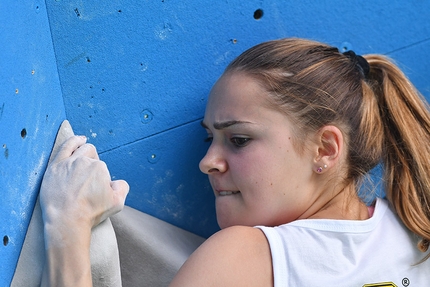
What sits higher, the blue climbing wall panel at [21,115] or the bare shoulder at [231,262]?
the blue climbing wall panel at [21,115]

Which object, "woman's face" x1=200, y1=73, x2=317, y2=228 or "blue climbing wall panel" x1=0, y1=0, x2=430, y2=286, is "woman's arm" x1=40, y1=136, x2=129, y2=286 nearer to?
"blue climbing wall panel" x1=0, y1=0, x2=430, y2=286

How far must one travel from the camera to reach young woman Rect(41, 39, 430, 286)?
47.8 inches

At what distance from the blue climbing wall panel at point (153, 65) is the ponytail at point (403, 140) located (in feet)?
0.63

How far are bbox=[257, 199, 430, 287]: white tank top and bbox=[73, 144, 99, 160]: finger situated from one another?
47 centimetres

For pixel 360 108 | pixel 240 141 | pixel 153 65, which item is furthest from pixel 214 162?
pixel 360 108

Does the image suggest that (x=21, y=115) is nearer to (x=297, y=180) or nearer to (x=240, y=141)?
(x=240, y=141)

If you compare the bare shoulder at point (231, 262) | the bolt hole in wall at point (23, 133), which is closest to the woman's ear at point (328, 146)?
the bare shoulder at point (231, 262)

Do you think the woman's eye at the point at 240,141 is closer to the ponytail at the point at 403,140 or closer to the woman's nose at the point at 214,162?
the woman's nose at the point at 214,162

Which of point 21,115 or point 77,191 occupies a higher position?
point 21,115

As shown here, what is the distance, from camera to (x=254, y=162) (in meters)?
1.37

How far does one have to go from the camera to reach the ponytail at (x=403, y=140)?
1486 mm

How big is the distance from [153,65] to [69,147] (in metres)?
0.34

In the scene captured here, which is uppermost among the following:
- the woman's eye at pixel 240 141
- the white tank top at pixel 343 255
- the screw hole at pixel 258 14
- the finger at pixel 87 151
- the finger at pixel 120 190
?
the screw hole at pixel 258 14

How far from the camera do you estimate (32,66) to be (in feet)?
3.98
